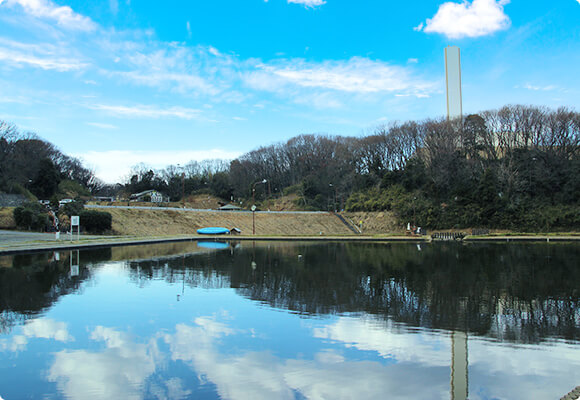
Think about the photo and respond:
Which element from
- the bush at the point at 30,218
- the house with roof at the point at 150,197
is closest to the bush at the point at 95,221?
the bush at the point at 30,218

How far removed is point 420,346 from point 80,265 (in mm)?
15066

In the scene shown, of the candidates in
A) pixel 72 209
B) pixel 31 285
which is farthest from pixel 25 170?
pixel 31 285

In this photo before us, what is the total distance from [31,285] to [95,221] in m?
23.6

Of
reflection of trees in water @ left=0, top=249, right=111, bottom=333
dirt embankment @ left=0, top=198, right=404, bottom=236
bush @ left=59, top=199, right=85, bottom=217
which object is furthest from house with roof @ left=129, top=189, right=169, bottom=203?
reflection of trees in water @ left=0, top=249, right=111, bottom=333

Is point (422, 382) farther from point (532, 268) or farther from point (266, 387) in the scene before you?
point (532, 268)

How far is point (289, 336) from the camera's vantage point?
789 centimetres

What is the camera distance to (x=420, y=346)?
7.35 metres

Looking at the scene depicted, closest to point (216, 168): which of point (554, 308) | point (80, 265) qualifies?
point (80, 265)

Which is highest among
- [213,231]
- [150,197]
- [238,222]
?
[150,197]

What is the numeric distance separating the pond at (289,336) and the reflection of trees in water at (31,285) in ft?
0.20

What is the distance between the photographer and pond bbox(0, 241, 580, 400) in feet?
19.3

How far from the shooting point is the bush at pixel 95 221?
113 ft

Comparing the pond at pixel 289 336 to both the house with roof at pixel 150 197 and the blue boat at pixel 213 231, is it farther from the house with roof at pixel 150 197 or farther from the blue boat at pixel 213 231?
the house with roof at pixel 150 197

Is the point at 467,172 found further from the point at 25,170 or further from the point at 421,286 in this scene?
the point at 25,170
